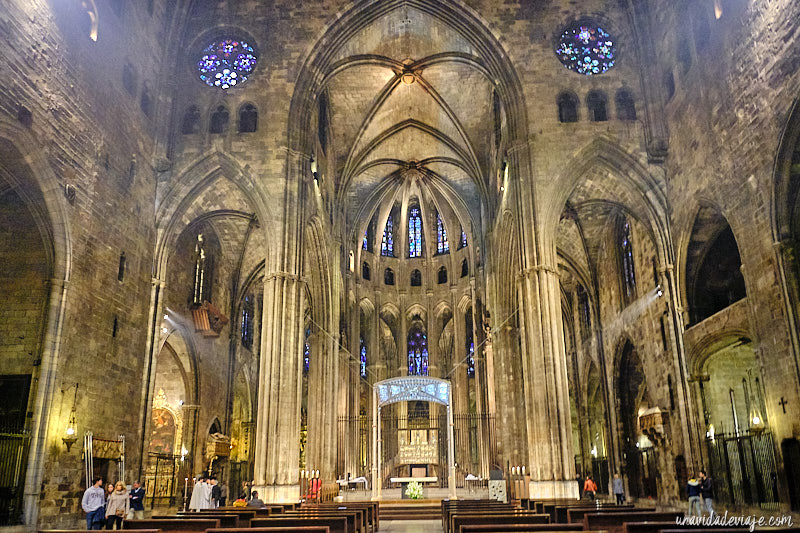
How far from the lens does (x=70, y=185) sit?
16203 mm

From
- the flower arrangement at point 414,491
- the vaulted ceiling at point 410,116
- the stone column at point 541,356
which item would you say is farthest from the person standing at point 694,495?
the vaulted ceiling at point 410,116

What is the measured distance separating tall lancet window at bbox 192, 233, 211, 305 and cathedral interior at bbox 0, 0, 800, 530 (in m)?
0.13

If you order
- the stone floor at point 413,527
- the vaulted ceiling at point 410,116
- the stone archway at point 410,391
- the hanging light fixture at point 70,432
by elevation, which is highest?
the vaulted ceiling at point 410,116

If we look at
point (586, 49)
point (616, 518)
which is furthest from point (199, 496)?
point (586, 49)

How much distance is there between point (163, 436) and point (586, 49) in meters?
23.2

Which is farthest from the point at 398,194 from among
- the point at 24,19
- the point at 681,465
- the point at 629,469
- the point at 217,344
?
the point at 24,19

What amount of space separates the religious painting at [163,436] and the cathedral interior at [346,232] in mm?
144

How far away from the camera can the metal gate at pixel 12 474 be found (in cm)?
1405

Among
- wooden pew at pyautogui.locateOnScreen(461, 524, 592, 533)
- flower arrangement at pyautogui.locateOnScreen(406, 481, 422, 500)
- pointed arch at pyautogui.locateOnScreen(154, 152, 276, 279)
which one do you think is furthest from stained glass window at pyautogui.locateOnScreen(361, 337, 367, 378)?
wooden pew at pyautogui.locateOnScreen(461, 524, 592, 533)

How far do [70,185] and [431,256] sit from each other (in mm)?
29446

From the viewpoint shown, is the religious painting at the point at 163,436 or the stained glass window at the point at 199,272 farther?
the religious painting at the point at 163,436

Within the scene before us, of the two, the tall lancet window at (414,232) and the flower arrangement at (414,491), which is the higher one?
the tall lancet window at (414,232)

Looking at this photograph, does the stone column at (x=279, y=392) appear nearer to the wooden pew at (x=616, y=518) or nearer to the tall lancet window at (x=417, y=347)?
→ the wooden pew at (x=616, y=518)

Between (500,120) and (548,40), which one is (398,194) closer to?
(500,120)
